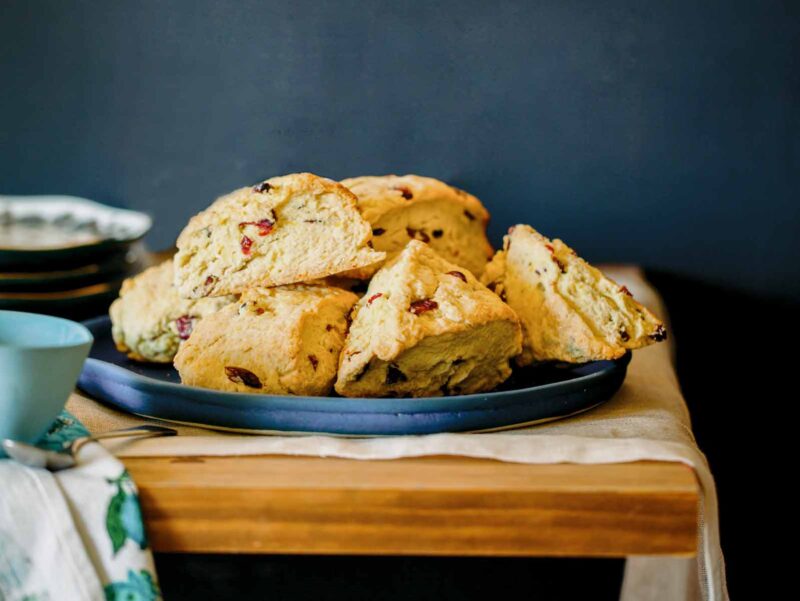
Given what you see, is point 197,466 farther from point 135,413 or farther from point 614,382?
point 614,382

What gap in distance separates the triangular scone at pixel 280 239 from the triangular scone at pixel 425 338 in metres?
0.07

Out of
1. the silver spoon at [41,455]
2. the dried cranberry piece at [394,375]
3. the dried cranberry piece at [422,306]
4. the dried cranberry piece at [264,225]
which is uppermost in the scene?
the dried cranberry piece at [264,225]

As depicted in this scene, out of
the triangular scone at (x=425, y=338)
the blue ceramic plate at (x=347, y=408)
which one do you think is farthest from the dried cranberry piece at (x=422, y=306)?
the blue ceramic plate at (x=347, y=408)

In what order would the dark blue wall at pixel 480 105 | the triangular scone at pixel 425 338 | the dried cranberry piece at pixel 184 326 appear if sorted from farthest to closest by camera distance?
the dark blue wall at pixel 480 105, the dried cranberry piece at pixel 184 326, the triangular scone at pixel 425 338

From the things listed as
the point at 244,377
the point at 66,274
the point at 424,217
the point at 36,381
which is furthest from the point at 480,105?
the point at 36,381

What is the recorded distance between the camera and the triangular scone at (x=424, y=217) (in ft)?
4.26

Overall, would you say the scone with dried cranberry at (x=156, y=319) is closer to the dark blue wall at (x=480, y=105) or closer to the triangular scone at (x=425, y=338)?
the triangular scone at (x=425, y=338)

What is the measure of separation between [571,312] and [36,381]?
61 centimetres

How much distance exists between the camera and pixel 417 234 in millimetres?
1349

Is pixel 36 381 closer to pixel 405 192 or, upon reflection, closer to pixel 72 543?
pixel 72 543

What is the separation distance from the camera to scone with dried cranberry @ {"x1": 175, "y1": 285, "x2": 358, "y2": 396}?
1107mm

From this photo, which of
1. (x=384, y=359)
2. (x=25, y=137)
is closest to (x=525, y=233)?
(x=384, y=359)

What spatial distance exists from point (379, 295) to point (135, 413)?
31 centimetres

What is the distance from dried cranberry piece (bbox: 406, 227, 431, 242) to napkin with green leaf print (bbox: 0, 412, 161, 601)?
58 cm
